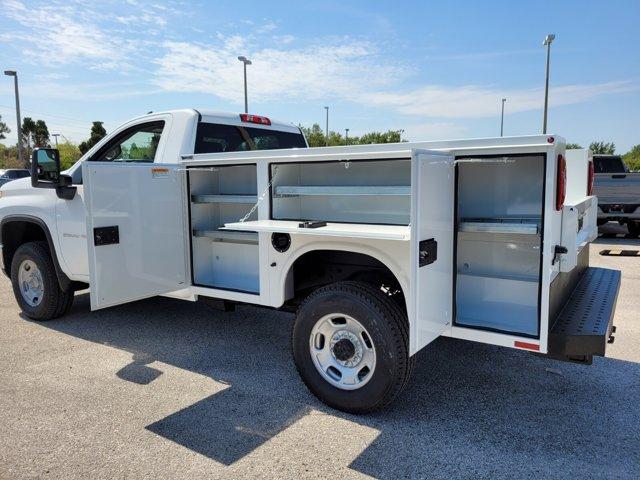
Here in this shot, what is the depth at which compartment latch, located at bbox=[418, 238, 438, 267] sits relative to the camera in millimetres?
3059

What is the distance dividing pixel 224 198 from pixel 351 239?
162 centimetres

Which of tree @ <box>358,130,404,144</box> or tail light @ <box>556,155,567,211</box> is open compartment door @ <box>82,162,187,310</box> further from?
tree @ <box>358,130,404,144</box>

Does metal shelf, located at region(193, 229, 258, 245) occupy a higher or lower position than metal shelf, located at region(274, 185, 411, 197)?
lower

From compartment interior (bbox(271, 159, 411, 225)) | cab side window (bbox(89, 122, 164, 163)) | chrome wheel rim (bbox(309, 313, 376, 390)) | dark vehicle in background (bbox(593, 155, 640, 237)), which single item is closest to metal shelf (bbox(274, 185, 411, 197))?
compartment interior (bbox(271, 159, 411, 225))

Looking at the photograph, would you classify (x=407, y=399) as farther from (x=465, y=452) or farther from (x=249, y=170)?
(x=249, y=170)

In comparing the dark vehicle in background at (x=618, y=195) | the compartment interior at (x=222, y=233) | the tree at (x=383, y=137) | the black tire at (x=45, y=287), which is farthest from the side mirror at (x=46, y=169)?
the tree at (x=383, y=137)

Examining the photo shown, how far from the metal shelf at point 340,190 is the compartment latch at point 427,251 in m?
0.63

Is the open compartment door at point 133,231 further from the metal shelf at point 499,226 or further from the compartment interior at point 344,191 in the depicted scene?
the metal shelf at point 499,226

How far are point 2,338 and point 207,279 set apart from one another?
7.47 feet

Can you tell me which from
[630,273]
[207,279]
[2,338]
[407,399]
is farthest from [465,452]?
[630,273]

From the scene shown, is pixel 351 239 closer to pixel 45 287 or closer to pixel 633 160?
pixel 45 287

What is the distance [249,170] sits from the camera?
5.05 meters

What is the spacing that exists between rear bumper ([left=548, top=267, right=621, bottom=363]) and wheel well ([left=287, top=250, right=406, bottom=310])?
3.41 ft

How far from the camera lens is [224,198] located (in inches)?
186
